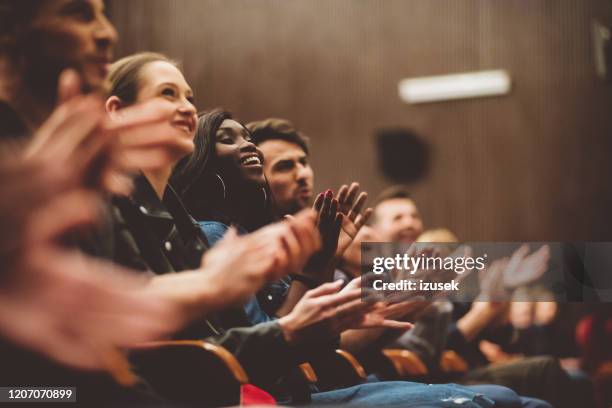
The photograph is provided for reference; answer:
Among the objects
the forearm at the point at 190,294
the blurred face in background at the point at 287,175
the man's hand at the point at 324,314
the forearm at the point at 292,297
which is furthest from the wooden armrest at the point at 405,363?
the forearm at the point at 190,294

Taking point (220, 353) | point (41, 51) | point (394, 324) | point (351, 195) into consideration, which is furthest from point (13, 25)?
point (394, 324)

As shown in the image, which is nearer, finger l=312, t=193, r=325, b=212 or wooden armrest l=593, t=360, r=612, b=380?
finger l=312, t=193, r=325, b=212

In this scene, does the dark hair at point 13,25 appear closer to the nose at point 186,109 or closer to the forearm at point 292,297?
the nose at point 186,109

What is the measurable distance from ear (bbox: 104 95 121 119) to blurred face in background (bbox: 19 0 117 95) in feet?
0.92

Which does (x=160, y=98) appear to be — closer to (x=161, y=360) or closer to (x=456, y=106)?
(x=161, y=360)

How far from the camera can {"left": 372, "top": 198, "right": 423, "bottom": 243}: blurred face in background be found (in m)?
3.39

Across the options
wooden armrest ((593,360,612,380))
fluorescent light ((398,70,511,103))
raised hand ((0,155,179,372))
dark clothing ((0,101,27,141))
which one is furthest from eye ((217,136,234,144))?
fluorescent light ((398,70,511,103))

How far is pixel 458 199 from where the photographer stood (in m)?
4.80

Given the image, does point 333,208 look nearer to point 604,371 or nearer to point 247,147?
point 247,147

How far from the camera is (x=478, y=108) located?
15.9 feet

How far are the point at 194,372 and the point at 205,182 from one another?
0.53m

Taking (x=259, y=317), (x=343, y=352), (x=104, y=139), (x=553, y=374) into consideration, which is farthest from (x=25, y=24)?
(x=553, y=374)

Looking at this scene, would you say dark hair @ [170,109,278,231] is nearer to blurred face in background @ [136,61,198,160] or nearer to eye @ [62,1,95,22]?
blurred face in background @ [136,61,198,160]

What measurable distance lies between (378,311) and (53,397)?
3.12 feet
